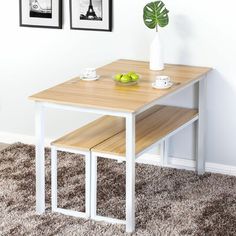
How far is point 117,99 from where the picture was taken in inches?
140

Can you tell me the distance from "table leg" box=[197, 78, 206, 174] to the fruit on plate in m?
0.54

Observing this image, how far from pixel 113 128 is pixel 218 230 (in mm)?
828

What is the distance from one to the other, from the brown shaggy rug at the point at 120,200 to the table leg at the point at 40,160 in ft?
0.22

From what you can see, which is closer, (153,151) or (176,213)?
(176,213)

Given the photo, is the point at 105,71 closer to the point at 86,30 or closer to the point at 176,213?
the point at 86,30

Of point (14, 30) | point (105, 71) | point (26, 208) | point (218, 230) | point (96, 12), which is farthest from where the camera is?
point (14, 30)

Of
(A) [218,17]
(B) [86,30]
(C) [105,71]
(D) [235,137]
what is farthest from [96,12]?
(D) [235,137]

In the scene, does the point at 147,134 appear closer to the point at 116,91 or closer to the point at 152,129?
the point at 152,129

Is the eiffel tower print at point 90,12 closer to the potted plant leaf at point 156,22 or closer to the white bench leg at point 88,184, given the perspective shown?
the potted plant leaf at point 156,22

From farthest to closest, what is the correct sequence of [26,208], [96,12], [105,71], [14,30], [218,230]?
1. [14,30]
2. [96,12]
3. [105,71]
4. [26,208]
5. [218,230]

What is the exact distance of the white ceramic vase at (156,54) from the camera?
4191 millimetres

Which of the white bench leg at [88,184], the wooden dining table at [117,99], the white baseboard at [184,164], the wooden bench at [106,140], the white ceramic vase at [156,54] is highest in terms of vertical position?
the white ceramic vase at [156,54]

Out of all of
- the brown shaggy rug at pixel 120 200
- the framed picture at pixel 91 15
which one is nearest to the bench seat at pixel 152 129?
the brown shaggy rug at pixel 120 200

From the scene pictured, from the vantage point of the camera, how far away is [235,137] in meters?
4.35
